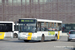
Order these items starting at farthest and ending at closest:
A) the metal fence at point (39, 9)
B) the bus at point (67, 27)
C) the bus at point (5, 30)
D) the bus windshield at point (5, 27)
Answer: the bus at point (67, 27), the metal fence at point (39, 9), the bus windshield at point (5, 27), the bus at point (5, 30)

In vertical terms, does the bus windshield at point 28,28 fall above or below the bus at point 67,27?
above

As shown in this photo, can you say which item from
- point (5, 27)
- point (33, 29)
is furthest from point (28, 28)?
point (5, 27)

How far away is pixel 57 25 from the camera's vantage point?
30.8m

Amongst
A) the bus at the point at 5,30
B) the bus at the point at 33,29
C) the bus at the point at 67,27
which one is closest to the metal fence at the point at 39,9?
the bus at the point at 67,27

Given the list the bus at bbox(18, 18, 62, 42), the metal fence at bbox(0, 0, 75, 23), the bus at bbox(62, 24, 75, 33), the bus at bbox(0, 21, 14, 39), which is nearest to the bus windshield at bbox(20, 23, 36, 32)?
the bus at bbox(18, 18, 62, 42)

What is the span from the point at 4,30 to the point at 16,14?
1292 inches

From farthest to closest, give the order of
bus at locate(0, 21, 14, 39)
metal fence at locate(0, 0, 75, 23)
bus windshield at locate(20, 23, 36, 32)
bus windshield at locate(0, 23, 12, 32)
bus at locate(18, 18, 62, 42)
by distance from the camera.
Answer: metal fence at locate(0, 0, 75, 23) → bus windshield at locate(0, 23, 12, 32) → bus at locate(0, 21, 14, 39) → bus windshield at locate(20, 23, 36, 32) → bus at locate(18, 18, 62, 42)

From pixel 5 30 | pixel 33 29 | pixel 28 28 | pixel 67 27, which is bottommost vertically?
pixel 67 27

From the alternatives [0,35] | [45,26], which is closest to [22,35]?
[45,26]

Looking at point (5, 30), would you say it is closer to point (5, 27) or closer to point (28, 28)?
point (5, 27)

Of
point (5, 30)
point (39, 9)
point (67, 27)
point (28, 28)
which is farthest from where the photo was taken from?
point (67, 27)

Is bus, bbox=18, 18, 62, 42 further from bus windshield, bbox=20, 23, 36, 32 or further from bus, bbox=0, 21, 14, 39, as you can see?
bus, bbox=0, 21, 14, 39

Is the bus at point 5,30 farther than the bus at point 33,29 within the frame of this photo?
Yes

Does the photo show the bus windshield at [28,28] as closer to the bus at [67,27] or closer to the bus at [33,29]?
the bus at [33,29]
